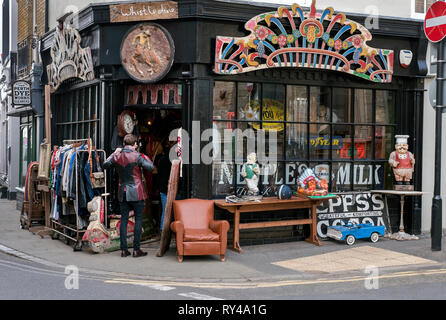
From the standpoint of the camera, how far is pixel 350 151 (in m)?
12.1

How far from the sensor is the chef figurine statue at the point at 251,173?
10.6 m

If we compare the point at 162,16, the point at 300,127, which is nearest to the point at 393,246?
the point at 300,127

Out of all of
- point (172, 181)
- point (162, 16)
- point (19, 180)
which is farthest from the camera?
point (19, 180)

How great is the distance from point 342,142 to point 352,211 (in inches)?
58.7

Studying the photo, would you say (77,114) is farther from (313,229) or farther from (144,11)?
(313,229)

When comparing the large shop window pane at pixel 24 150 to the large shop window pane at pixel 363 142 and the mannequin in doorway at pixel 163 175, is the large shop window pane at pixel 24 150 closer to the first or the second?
the mannequin in doorway at pixel 163 175

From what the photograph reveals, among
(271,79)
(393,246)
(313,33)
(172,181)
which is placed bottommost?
(393,246)

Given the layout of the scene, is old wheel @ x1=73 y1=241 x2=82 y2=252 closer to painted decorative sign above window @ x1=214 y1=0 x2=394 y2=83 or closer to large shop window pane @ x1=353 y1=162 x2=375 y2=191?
painted decorative sign above window @ x1=214 y1=0 x2=394 y2=83

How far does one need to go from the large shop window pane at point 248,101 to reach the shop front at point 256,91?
0.8 inches

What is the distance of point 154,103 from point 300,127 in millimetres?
3039

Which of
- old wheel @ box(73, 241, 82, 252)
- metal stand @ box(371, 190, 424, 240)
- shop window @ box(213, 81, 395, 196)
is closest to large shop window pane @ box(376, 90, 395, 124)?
shop window @ box(213, 81, 395, 196)

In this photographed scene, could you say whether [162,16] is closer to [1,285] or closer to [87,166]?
[87,166]

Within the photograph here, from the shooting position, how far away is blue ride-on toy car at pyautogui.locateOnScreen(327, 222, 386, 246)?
1091cm

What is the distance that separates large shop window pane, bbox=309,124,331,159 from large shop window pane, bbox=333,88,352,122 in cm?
36
